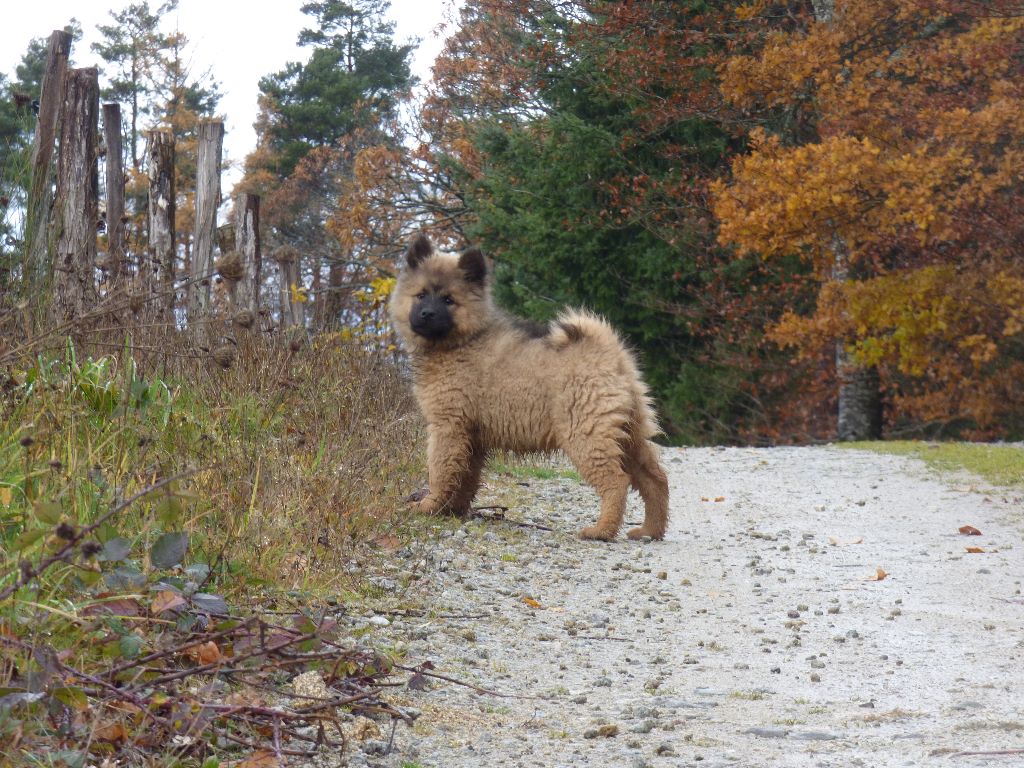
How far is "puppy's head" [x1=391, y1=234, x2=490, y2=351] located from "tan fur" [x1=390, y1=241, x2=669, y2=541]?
0.03ft

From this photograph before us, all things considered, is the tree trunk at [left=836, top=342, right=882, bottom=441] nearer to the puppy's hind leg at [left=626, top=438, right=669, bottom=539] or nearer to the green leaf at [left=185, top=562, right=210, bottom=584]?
the puppy's hind leg at [left=626, top=438, right=669, bottom=539]

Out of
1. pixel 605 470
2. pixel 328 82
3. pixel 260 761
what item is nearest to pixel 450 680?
pixel 260 761

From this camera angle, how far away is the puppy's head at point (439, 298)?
8.62 meters

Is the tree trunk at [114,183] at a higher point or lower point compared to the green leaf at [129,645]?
higher

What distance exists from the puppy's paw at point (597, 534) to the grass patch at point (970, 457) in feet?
17.8

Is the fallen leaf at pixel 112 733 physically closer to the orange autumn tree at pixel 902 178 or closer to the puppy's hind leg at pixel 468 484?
the puppy's hind leg at pixel 468 484

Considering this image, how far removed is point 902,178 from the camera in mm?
15125

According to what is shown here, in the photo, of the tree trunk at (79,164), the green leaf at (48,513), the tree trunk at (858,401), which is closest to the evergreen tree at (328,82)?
the tree trunk at (858,401)

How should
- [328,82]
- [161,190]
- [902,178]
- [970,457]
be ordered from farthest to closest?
[328,82]
[902,178]
[970,457]
[161,190]

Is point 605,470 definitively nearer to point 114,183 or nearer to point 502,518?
point 502,518

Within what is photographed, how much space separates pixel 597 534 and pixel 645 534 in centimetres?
44

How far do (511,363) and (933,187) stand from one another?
31.7 ft

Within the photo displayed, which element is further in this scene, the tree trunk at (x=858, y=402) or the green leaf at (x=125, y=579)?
the tree trunk at (x=858, y=402)

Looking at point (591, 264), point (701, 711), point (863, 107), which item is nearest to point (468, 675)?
point (701, 711)
